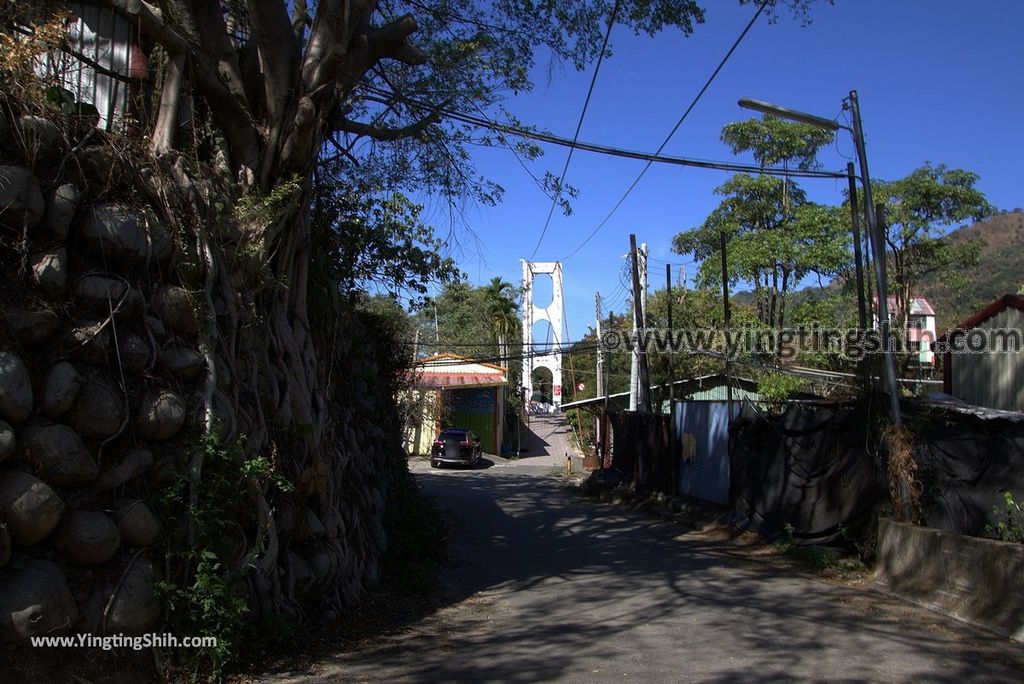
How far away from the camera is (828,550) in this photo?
11.4 meters

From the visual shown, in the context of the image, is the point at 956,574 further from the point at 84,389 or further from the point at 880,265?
the point at 84,389

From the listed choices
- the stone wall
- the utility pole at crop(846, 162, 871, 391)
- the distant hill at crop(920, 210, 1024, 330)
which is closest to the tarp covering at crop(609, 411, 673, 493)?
the utility pole at crop(846, 162, 871, 391)

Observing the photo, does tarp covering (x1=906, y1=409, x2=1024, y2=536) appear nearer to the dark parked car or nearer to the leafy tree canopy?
the leafy tree canopy

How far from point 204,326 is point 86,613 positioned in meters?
2.24

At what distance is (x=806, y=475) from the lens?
1241cm

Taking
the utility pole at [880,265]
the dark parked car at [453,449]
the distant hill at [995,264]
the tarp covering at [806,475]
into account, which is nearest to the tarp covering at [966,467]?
the utility pole at [880,265]

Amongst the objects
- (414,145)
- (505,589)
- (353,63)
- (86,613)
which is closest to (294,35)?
(353,63)

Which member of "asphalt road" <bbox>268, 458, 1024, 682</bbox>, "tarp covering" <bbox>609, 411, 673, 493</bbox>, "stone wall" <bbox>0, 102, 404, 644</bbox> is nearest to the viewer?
"stone wall" <bbox>0, 102, 404, 644</bbox>

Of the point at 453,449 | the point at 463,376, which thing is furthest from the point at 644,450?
the point at 463,376

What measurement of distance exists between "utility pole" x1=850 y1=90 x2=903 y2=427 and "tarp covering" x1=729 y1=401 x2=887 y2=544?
3.82 feet

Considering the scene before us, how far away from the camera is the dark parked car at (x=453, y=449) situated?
3444 centimetres

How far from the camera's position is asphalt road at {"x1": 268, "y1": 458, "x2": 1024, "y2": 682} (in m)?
6.12

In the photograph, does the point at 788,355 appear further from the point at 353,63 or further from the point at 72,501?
the point at 72,501

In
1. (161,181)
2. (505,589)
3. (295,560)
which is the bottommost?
(505,589)
